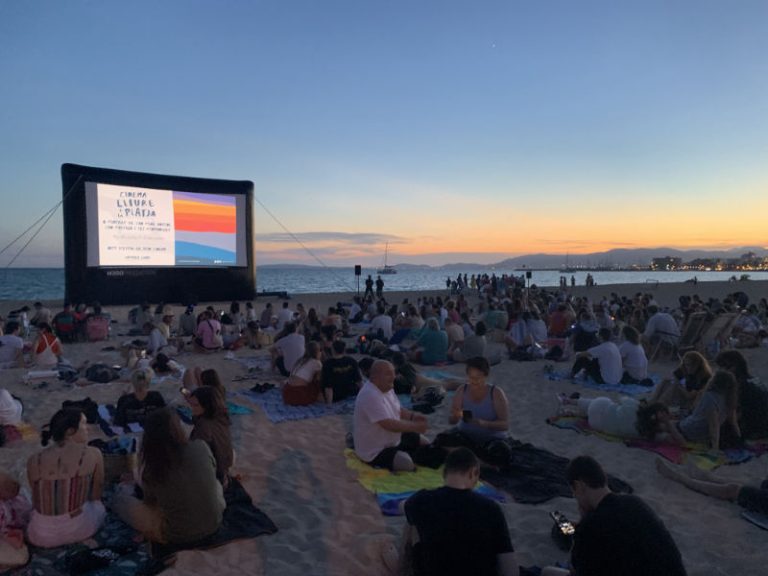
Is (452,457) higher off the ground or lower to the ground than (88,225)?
lower

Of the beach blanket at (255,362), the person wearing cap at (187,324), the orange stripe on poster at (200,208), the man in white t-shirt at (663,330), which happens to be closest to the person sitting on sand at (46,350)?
the beach blanket at (255,362)

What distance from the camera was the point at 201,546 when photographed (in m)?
3.06

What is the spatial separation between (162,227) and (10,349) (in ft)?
28.7

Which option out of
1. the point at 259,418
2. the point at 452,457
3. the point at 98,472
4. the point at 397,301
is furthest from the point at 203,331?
the point at 397,301

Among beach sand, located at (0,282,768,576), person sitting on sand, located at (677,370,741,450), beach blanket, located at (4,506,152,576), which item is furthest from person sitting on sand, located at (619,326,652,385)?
beach blanket, located at (4,506,152,576)

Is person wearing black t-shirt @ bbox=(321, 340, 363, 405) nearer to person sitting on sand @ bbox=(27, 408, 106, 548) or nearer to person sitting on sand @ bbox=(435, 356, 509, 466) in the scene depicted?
person sitting on sand @ bbox=(435, 356, 509, 466)

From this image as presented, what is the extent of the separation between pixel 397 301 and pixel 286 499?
21.6 meters

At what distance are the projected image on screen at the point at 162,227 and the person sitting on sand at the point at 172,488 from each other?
563 inches

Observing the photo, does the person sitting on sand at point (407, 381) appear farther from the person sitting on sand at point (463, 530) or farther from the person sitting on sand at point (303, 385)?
the person sitting on sand at point (463, 530)

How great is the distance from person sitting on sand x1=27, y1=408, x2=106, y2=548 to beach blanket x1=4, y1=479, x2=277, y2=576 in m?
0.10

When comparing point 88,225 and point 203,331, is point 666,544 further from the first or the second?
point 88,225

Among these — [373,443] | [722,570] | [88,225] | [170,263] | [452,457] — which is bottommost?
[722,570]

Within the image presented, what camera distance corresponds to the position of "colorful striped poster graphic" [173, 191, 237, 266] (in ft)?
55.3

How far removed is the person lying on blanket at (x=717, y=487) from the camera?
3558mm
